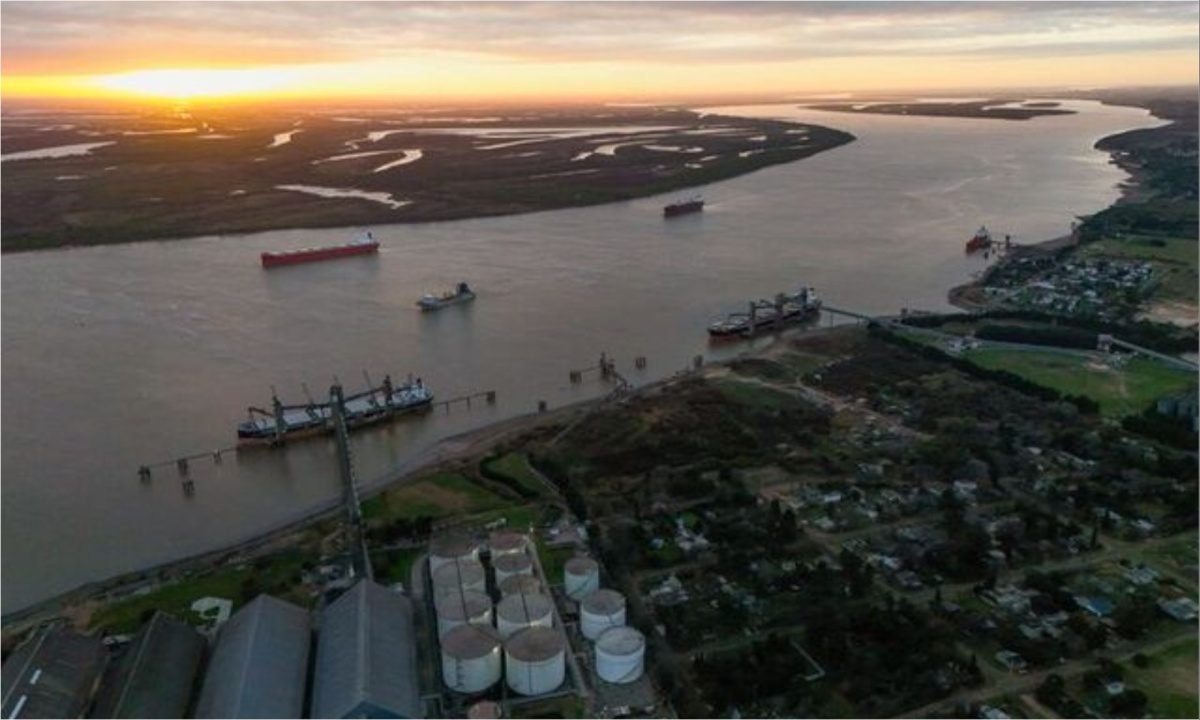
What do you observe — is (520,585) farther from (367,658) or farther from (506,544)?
(367,658)

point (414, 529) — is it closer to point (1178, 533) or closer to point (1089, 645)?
point (1089, 645)

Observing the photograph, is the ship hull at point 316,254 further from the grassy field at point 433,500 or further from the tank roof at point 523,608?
the tank roof at point 523,608

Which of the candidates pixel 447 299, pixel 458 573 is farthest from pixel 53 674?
pixel 447 299

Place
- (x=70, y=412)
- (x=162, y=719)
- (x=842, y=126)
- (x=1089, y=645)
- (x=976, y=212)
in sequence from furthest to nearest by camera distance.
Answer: (x=842, y=126) < (x=976, y=212) < (x=70, y=412) < (x=1089, y=645) < (x=162, y=719)

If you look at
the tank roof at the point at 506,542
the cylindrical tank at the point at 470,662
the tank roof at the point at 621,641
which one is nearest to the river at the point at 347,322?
the tank roof at the point at 506,542

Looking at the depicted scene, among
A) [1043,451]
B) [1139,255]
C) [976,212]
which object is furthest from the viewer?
[976,212]

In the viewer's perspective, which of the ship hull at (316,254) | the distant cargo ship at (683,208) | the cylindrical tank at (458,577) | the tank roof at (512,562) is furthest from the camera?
the distant cargo ship at (683,208)

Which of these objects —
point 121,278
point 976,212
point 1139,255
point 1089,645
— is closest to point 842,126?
point 976,212
